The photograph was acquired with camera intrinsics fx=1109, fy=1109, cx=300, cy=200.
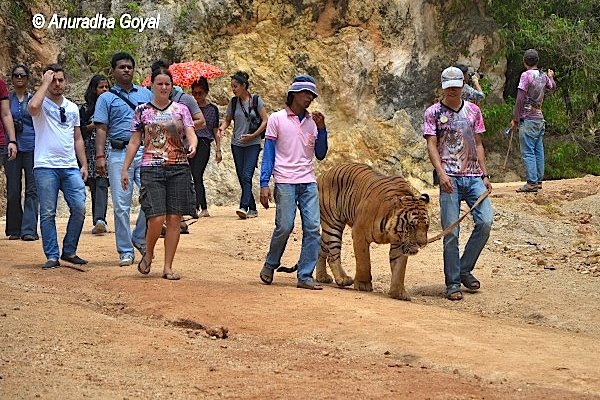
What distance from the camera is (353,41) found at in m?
20.2

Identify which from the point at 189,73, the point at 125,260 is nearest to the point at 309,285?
the point at 125,260

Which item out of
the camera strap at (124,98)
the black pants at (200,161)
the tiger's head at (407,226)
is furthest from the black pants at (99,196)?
the tiger's head at (407,226)

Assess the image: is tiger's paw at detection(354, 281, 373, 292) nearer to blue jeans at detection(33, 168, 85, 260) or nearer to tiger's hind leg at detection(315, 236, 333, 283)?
tiger's hind leg at detection(315, 236, 333, 283)

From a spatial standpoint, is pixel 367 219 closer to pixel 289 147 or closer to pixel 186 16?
pixel 289 147

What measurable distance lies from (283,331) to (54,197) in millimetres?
3315

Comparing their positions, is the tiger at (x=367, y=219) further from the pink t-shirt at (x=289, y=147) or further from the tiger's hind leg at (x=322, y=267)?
the pink t-shirt at (x=289, y=147)

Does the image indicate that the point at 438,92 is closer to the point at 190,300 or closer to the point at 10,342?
the point at 190,300

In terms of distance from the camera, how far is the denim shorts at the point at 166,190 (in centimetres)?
930

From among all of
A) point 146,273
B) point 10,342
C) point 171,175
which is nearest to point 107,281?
point 146,273

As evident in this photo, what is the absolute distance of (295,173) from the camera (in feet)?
30.7

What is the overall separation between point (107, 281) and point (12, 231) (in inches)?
145

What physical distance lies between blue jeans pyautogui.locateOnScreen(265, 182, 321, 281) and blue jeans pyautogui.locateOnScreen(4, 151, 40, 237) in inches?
158

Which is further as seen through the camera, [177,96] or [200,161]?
[200,161]

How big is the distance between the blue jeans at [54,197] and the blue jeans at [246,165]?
4.20 m
